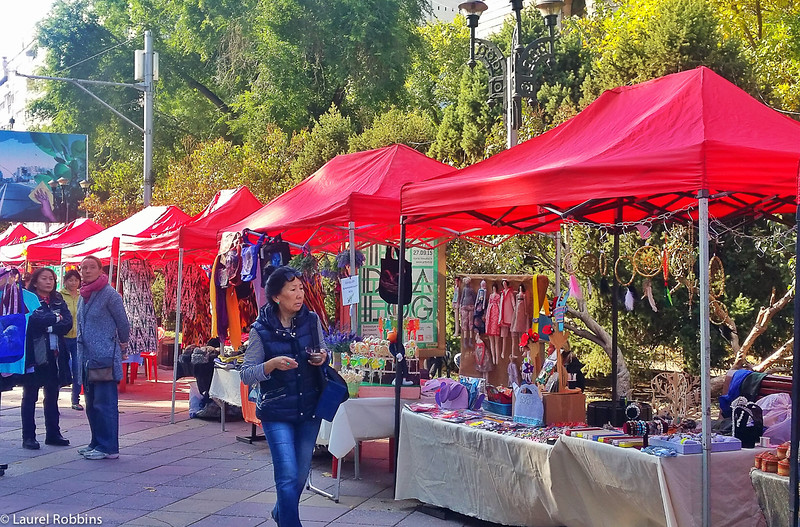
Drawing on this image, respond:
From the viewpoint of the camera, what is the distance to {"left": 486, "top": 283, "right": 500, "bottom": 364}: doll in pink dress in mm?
7699

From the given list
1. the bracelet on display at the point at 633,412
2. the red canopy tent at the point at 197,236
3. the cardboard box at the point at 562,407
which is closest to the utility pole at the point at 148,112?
the red canopy tent at the point at 197,236

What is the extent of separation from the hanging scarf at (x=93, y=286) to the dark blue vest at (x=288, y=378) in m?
3.45

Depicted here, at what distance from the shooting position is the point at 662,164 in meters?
4.73

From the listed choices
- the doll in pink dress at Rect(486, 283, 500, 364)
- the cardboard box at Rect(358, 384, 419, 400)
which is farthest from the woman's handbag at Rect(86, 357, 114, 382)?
the doll in pink dress at Rect(486, 283, 500, 364)

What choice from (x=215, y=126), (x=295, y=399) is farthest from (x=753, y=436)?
(x=215, y=126)

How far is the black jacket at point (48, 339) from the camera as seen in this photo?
814cm

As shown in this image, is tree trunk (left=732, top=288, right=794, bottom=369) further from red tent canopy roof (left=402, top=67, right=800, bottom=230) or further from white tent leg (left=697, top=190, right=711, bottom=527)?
white tent leg (left=697, top=190, right=711, bottom=527)

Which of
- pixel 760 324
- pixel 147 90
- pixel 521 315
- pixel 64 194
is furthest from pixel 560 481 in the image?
pixel 64 194

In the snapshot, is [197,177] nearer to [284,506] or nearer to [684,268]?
[684,268]

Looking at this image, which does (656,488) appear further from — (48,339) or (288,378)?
(48,339)

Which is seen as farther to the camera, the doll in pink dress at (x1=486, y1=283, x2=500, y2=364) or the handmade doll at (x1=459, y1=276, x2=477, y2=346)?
the handmade doll at (x1=459, y1=276, x2=477, y2=346)

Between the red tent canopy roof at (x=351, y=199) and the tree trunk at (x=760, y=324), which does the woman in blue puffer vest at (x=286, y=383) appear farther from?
the tree trunk at (x=760, y=324)

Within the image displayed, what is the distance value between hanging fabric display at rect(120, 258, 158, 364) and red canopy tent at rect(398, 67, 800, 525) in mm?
8123

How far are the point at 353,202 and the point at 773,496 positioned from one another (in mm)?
4704
